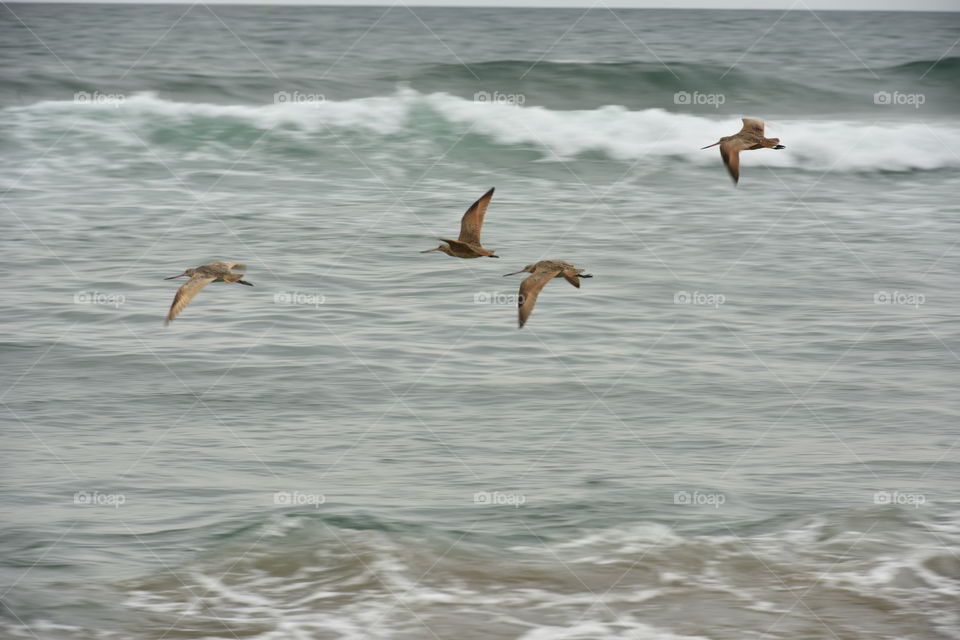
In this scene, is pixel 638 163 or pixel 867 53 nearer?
pixel 638 163

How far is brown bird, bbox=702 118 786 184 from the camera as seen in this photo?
6344mm

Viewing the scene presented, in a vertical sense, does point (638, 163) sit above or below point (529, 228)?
above

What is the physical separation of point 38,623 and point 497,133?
44.3 feet

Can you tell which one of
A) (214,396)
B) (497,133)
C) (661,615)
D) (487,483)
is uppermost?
(497,133)

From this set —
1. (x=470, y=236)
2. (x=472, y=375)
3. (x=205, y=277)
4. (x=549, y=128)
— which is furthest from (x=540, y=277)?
(x=549, y=128)

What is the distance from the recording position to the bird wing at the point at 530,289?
6092 mm

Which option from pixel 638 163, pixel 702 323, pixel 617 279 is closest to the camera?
pixel 702 323

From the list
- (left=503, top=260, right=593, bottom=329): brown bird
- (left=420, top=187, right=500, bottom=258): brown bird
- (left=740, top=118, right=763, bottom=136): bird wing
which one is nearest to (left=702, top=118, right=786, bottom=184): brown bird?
(left=740, top=118, right=763, bottom=136): bird wing

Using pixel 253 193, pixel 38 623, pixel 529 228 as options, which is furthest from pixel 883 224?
pixel 38 623

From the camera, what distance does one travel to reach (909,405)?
9.05 metres

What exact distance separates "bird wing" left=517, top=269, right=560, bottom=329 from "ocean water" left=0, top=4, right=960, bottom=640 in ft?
5.15

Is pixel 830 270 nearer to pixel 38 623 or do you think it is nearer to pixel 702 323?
pixel 702 323

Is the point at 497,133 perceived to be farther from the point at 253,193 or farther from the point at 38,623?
the point at 38,623

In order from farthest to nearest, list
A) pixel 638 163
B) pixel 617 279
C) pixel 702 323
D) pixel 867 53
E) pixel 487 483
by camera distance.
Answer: pixel 867 53 → pixel 638 163 → pixel 617 279 → pixel 702 323 → pixel 487 483
